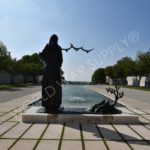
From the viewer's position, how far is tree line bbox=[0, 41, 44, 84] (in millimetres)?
43147

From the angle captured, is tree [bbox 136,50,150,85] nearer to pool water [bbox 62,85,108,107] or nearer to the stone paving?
pool water [bbox 62,85,108,107]

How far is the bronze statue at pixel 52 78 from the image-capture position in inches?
363

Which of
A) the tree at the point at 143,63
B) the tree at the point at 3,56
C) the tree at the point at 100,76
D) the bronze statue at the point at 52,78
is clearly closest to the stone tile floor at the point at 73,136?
the bronze statue at the point at 52,78

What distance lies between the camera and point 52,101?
921 cm

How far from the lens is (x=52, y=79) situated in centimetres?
922

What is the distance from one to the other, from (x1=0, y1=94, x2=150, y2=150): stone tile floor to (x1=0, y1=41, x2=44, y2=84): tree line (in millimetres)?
35214

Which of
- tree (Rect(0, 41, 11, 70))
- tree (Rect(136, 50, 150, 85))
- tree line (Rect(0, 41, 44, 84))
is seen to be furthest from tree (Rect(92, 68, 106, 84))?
tree (Rect(0, 41, 11, 70))

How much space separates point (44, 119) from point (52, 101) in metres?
0.90

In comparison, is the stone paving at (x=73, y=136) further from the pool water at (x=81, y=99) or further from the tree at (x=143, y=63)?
the tree at (x=143, y=63)

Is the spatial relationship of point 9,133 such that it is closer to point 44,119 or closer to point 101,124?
point 44,119

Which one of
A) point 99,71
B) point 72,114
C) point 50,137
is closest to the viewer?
point 50,137

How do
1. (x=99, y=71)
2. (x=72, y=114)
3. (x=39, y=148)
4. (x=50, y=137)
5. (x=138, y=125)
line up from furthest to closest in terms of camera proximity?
1. (x=99, y=71)
2. (x=72, y=114)
3. (x=138, y=125)
4. (x=50, y=137)
5. (x=39, y=148)

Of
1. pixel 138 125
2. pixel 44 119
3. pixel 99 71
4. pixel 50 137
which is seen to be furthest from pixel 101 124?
pixel 99 71

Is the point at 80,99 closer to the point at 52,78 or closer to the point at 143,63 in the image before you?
the point at 52,78
